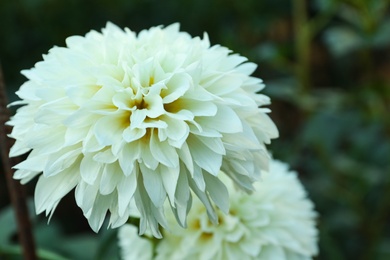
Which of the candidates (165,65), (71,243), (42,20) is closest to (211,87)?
(165,65)

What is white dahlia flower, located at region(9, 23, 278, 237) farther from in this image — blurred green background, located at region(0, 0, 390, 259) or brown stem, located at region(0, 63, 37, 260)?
blurred green background, located at region(0, 0, 390, 259)

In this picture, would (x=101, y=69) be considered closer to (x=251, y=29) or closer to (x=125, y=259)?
(x=125, y=259)

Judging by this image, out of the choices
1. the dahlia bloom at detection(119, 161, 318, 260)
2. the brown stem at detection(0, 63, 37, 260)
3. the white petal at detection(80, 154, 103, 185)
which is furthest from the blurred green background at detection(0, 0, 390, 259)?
the white petal at detection(80, 154, 103, 185)

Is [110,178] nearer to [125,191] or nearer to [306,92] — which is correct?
[125,191]

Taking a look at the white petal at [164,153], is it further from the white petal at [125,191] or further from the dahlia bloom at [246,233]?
the dahlia bloom at [246,233]

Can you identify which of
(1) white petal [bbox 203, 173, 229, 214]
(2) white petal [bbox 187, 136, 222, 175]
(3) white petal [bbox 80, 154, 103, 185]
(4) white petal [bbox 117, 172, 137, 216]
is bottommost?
(1) white petal [bbox 203, 173, 229, 214]

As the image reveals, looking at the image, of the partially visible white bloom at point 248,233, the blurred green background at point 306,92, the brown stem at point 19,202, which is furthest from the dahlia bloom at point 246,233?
the blurred green background at point 306,92

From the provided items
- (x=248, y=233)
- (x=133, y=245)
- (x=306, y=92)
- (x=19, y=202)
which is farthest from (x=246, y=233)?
(x=306, y=92)
